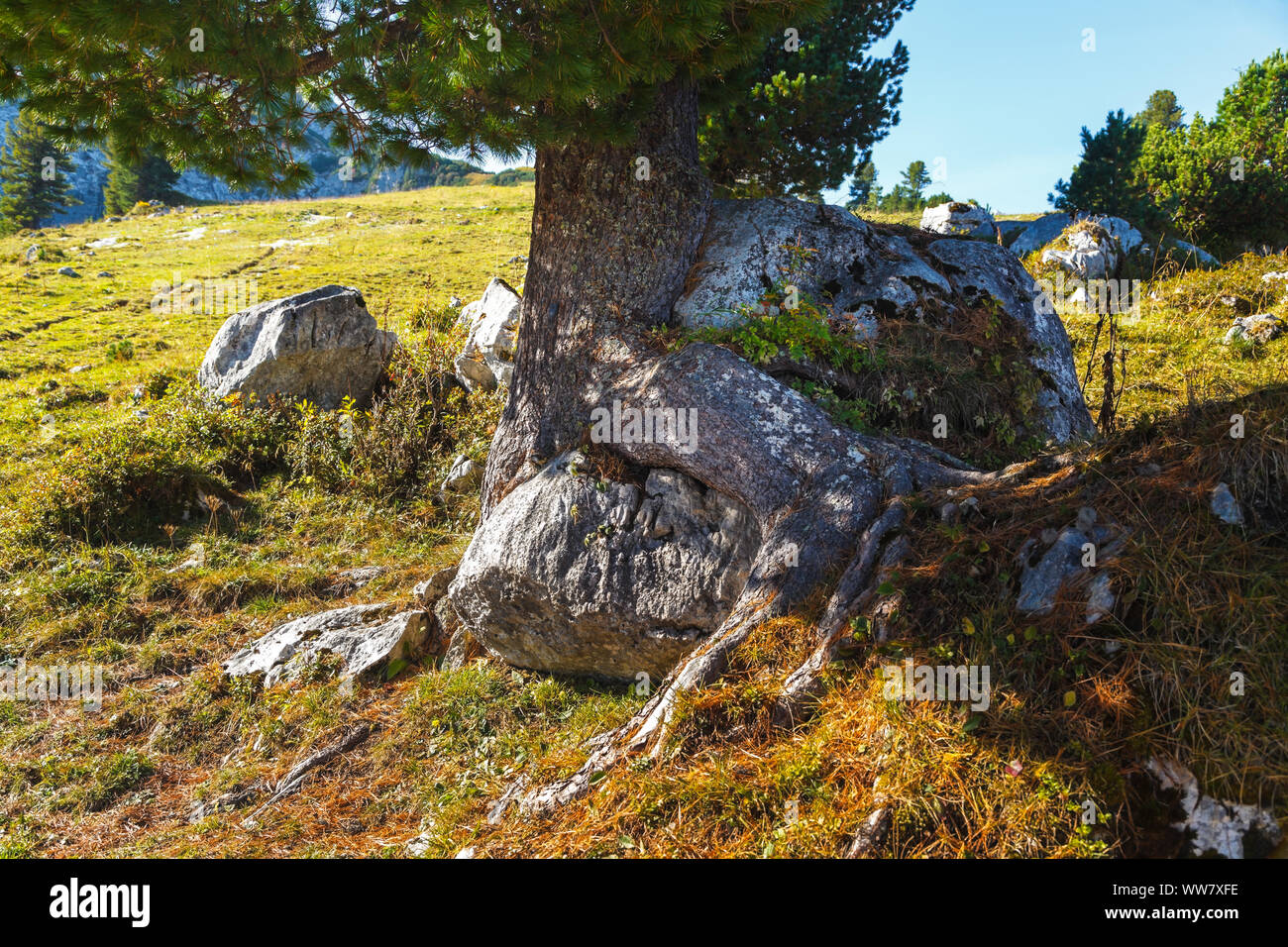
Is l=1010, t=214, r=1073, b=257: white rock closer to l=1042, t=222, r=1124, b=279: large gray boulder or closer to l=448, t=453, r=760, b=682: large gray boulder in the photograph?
l=1042, t=222, r=1124, b=279: large gray boulder

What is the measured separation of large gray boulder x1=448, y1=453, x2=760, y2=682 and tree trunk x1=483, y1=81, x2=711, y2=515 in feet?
2.34

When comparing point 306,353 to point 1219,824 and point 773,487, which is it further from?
point 1219,824

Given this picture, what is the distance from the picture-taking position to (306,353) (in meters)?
12.0

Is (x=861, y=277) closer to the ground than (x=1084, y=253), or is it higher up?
closer to the ground

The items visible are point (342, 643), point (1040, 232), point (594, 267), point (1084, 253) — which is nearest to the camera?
point (594, 267)

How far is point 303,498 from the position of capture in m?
10.2

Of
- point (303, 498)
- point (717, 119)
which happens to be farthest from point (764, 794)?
point (717, 119)

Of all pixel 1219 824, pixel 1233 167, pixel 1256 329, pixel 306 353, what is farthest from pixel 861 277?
pixel 1233 167

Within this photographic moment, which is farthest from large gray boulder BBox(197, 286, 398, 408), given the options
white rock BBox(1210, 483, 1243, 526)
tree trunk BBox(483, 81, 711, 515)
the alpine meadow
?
white rock BBox(1210, 483, 1243, 526)

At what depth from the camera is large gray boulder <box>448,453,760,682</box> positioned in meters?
5.88

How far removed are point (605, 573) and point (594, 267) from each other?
9.28 ft

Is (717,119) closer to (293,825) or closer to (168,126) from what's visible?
(168,126)

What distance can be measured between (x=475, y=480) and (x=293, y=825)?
4904 mm

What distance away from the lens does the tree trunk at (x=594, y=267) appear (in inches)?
274
